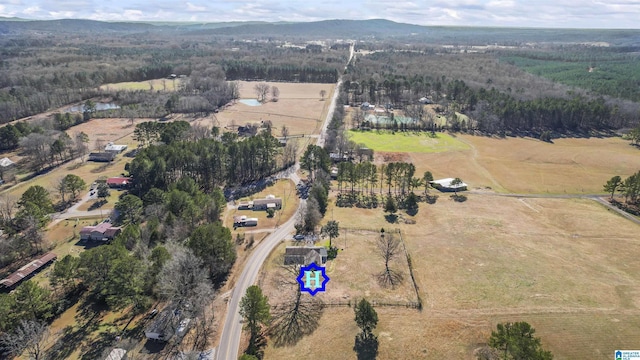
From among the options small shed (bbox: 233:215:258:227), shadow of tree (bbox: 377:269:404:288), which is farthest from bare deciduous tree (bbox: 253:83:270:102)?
shadow of tree (bbox: 377:269:404:288)

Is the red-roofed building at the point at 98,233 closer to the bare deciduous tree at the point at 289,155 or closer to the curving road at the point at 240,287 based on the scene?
the curving road at the point at 240,287

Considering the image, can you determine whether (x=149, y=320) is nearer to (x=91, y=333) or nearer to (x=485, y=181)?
(x=91, y=333)

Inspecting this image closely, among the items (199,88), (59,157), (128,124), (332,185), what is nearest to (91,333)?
(332,185)

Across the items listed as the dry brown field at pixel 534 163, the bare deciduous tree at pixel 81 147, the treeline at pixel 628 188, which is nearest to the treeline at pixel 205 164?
the bare deciduous tree at pixel 81 147

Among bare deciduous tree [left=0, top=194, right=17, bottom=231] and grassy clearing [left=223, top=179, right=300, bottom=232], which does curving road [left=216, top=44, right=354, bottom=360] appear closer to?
grassy clearing [left=223, top=179, right=300, bottom=232]

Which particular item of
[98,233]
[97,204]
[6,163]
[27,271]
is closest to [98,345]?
[27,271]
